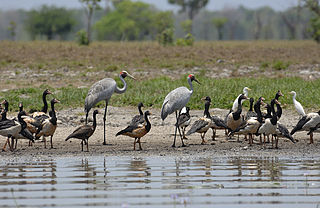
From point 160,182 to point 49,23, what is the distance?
77144mm

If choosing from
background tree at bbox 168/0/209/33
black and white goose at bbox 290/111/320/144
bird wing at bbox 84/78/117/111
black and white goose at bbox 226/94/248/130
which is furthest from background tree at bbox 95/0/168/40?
black and white goose at bbox 290/111/320/144

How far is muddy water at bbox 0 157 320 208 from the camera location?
783cm

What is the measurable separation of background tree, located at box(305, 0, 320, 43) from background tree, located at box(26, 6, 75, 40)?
1573 inches

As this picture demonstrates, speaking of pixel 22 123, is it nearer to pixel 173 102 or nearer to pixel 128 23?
pixel 173 102

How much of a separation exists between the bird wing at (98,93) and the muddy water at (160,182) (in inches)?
125

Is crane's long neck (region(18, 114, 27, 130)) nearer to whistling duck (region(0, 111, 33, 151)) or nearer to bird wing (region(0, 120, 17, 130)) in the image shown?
whistling duck (region(0, 111, 33, 151))

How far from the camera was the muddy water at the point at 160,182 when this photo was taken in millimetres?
7828

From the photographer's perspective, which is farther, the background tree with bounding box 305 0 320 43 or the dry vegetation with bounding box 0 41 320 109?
the background tree with bounding box 305 0 320 43

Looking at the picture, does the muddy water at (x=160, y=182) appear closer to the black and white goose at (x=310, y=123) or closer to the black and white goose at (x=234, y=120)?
the black and white goose at (x=310, y=123)

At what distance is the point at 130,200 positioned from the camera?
7914mm

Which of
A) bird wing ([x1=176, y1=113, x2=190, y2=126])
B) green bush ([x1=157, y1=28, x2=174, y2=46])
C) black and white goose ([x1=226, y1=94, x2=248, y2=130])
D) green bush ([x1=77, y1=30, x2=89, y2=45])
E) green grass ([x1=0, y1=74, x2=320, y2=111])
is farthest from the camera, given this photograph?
green bush ([x1=77, y1=30, x2=89, y2=45])

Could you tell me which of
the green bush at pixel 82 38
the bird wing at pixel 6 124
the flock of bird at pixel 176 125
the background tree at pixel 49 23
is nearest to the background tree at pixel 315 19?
the green bush at pixel 82 38

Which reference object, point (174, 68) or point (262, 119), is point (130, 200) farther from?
point (174, 68)

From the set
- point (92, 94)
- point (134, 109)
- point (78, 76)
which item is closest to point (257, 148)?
point (92, 94)
